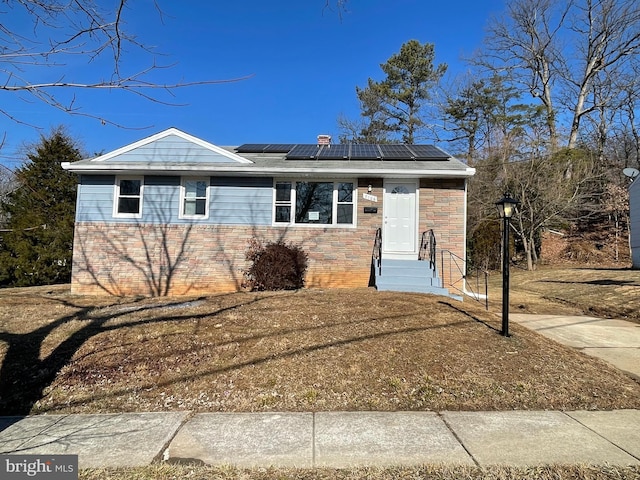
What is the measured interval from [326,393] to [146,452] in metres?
1.87

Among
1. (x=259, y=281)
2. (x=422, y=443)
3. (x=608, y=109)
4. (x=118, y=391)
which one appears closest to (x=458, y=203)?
(x=259, y=281)

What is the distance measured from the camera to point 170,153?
11.4 metres

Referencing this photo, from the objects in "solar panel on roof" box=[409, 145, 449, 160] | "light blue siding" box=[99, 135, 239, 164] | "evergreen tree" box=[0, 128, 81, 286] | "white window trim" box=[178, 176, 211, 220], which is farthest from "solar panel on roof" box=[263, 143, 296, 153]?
"evergreen tree" box=[0, 128, 81, 286]

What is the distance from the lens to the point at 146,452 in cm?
315

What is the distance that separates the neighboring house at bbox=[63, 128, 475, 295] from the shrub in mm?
621

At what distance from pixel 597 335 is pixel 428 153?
6883 millimetres

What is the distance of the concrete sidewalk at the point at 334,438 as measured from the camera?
3053 millimetres

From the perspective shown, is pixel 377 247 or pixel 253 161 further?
pixel 253 161

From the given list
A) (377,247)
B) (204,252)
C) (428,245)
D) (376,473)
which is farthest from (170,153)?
(376,473)

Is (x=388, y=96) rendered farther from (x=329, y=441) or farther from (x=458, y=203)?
(x=329, y=441)

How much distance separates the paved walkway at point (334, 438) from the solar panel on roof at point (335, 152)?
8761 millimetres

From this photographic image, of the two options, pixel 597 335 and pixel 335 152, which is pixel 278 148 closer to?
pixel 335 152

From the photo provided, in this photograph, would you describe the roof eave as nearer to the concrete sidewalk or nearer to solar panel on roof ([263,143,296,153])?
solar panel on roof ([263,143,296,153])

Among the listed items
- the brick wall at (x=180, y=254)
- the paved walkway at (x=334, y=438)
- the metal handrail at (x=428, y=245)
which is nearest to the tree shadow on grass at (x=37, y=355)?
the paved walkway at (x=334, y=438)
